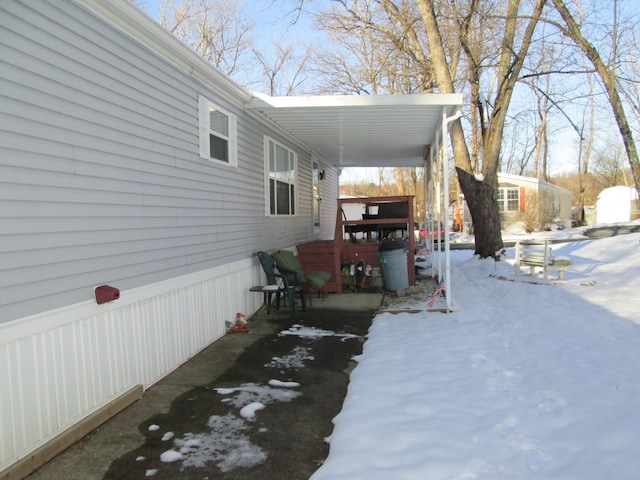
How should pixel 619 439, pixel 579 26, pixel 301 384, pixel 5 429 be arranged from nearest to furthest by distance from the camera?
pixel 5 429
pixel 619 439
pixel 301 384
pixel 579 26

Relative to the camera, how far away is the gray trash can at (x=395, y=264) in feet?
25.2

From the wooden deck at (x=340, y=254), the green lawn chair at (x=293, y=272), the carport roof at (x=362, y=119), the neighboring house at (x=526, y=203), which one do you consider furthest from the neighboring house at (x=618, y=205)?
the green lawn chair at (x=293, y=272)

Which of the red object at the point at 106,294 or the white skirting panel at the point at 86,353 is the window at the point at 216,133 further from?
the red object at the point at 106,294

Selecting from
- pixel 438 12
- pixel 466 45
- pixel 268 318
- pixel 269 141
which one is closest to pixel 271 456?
pixel 268 318

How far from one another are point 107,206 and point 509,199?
23.9m

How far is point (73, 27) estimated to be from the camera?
3.04 metres

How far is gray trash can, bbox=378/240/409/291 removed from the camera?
25.2 feet

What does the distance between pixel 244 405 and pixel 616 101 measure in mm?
11301

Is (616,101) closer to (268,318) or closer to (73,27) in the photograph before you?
(268,318)

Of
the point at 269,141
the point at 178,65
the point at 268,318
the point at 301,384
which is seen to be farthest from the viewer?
the point at 269,141

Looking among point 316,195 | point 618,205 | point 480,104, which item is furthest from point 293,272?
point 618,205

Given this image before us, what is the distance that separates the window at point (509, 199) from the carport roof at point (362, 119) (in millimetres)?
15640

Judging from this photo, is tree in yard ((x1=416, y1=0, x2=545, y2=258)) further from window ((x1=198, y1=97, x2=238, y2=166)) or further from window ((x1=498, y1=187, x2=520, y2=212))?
window ((x1=498, y1=187, x2=520, y2=212))

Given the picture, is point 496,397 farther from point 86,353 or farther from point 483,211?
point 483,211
